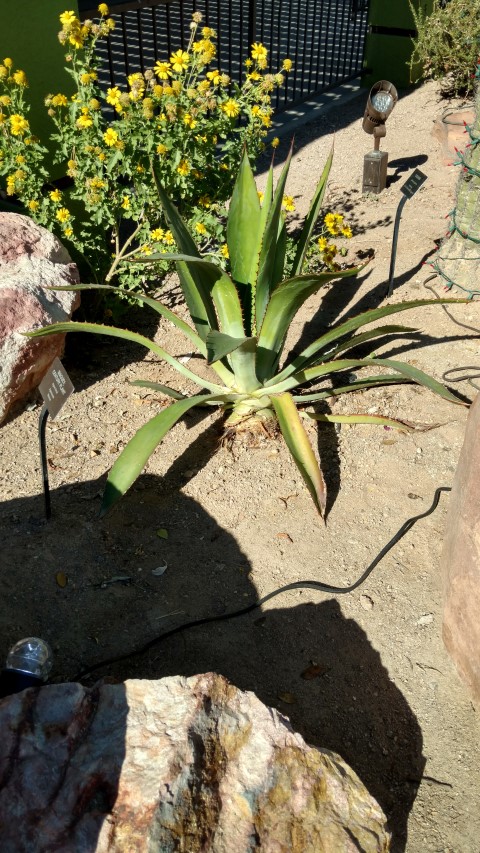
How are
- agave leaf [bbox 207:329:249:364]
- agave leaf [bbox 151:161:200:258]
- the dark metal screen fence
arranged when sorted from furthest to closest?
1. the dark metal screen fence
2. agave leaf [bbox 151:161:200:258]
3. agave leaf [bbox 207:329:249:364]

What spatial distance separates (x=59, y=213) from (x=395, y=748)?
2.65 meters

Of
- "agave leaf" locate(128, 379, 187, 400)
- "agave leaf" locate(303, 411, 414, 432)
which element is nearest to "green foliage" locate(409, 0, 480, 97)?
"agave leaf" locate(303, 411, 414, 432)

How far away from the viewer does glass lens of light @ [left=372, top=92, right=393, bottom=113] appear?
18.7 ft

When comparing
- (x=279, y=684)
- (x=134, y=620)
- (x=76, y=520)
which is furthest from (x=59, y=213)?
(x=279, y=684)

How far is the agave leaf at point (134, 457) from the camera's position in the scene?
2.86 m

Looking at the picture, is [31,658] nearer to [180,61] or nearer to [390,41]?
[180,61]

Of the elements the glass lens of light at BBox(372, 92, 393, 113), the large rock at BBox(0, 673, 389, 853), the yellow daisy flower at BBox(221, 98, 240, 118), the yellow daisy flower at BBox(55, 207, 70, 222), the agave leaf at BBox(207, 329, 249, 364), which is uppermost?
the yellow daisy flower at BBox(221, 98, 240, 118)

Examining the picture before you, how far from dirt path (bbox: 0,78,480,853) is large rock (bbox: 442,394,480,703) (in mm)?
108

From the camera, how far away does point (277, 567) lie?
2877 millimetres

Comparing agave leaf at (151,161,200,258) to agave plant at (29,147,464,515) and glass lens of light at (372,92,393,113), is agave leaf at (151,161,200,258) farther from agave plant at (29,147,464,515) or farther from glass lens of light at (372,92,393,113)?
glass lens of light at (372,92,393,113)

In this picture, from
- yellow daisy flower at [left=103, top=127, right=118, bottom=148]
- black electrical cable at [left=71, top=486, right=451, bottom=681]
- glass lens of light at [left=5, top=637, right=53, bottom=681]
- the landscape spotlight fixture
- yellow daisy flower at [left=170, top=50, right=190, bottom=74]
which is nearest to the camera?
glass lens of light at [left=5, top=637, right=53, bottom=681]

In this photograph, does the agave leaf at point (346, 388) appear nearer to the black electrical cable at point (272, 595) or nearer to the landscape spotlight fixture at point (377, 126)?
the black electrical cable at point (272, 595)

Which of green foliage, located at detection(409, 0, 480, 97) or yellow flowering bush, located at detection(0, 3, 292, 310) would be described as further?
green foliage, located at detection(409, 0, 480, 97)

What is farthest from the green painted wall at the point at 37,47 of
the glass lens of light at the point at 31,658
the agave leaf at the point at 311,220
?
the glass lens of light at the point at 31,658
